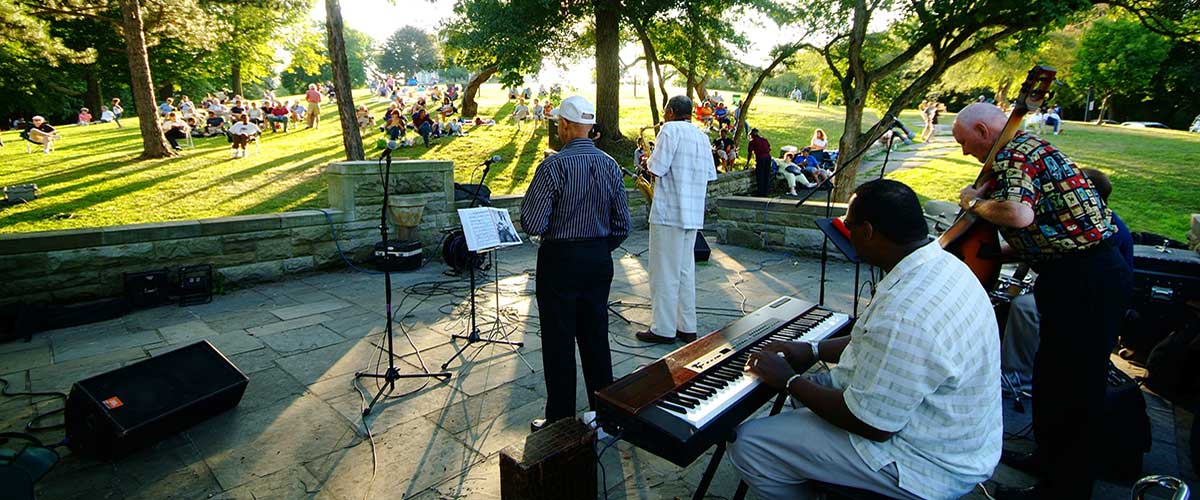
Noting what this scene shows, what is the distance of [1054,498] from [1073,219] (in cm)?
133

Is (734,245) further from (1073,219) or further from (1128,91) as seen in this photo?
(1128,91)

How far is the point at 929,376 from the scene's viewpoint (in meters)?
1.70

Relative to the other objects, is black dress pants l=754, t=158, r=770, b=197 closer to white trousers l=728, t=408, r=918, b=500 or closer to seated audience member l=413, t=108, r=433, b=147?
seated audience member l=413, t=108, r=433, b=147

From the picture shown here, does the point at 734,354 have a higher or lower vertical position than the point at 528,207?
lower

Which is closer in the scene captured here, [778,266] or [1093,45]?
[778,266]

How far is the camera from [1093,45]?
33688mm

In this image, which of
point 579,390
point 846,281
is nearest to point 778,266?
point 846,281

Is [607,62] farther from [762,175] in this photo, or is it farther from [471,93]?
[471,93]

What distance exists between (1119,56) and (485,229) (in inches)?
1716

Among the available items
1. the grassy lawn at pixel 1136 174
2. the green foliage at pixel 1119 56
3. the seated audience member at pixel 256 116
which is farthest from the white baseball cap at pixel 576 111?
the green foliage at pixel 1119 56

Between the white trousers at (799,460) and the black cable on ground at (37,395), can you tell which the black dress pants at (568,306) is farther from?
the black cable on ground at (37,395)

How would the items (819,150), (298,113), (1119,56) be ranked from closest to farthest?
(819,150)
(298,113)
(1119,56)

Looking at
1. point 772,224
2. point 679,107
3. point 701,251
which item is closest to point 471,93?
point 772,224

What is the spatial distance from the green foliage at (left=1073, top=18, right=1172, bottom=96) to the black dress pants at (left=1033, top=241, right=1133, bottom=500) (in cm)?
4112
